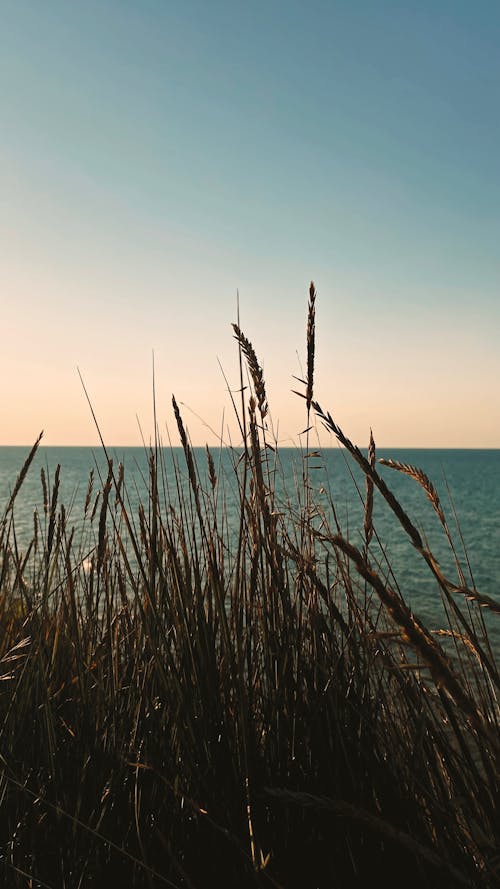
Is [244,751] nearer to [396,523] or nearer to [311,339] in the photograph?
[311,339]

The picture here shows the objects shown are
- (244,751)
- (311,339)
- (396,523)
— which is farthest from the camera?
(396,523)

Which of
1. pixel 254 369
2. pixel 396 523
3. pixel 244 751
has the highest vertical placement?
pixel 254 369

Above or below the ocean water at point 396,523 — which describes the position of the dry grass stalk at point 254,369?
above

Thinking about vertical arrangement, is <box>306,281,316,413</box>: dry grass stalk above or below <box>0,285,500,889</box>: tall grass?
above

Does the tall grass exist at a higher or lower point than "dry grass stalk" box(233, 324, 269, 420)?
lower

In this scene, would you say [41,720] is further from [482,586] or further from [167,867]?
[482,586]

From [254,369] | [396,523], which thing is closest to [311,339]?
[254,369]

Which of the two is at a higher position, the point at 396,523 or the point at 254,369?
the point at 254,369

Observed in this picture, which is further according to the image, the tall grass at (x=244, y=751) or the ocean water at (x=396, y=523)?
the ocean water at (x=396, y=523)

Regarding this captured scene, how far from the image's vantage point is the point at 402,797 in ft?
5.07

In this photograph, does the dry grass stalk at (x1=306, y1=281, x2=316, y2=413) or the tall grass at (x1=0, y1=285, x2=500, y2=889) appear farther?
the dry grass stalk at (x1=306, y1=281, x2=316, y2=413)

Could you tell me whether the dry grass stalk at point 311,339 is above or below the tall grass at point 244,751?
above

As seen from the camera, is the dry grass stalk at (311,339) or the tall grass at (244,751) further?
the dry grass stalk at (311,339)

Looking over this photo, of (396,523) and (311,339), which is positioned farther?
(396,523)
